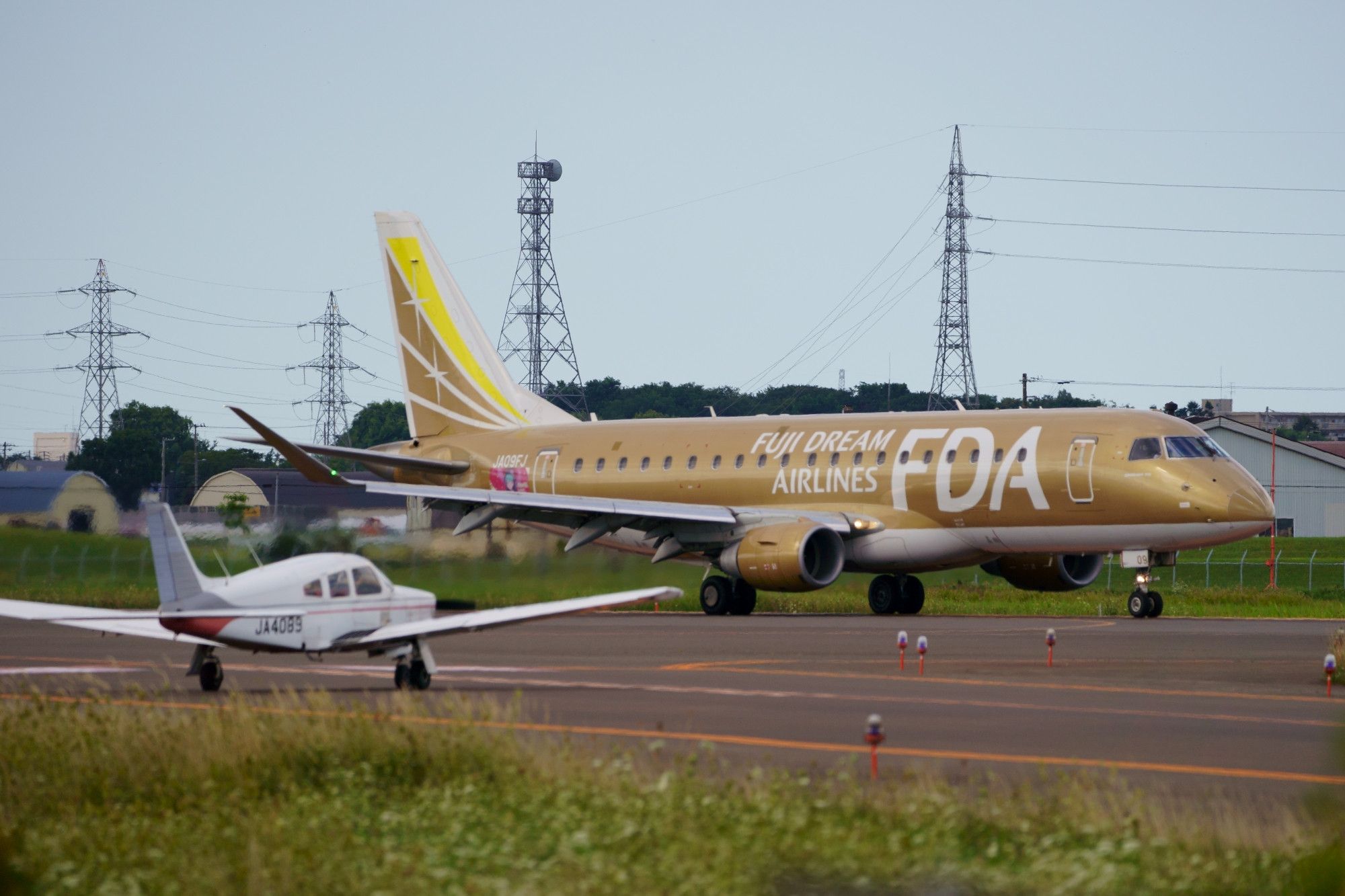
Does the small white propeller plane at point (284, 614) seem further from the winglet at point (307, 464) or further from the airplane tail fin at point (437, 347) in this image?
the airplane tail fin at point (437, 347)

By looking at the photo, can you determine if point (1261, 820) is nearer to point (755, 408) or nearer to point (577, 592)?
point (577, 592)

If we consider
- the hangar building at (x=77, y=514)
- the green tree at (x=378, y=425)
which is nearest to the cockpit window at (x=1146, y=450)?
the hangar building at (x=77, y=514)

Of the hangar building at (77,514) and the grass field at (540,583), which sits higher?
the hangar building at (77,514)

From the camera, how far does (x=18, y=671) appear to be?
24.6m

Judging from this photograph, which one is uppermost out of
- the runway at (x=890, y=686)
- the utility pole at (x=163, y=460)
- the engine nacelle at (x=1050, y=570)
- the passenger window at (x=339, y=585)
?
the utility pole at (x=163, y=460)

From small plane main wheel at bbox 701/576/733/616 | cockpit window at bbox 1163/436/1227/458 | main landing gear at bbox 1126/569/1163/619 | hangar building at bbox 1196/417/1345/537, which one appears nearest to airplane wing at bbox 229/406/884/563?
Answer: small plane main wheel at bbox 701/576/733/616

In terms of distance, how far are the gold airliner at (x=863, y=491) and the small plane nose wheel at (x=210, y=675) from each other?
33.0ft

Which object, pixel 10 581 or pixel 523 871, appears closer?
pixel 523 871

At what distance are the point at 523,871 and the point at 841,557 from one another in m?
29.8

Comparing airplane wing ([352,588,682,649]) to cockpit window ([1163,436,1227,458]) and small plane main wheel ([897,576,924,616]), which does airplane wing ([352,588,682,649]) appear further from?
small plane main wheel ([897,576,924,616])

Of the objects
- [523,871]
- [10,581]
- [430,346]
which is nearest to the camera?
[523,871]

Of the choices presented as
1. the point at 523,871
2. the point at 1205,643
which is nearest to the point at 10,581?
the point at 1205,643

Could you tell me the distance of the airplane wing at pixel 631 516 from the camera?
39156 mm

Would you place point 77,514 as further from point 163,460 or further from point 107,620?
point 163,460
